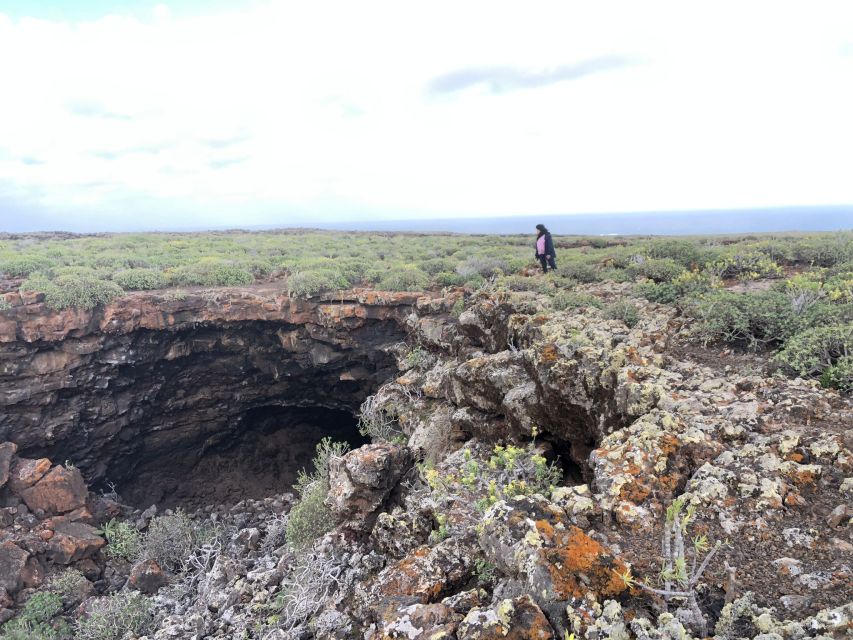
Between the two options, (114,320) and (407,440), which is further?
(114,320)

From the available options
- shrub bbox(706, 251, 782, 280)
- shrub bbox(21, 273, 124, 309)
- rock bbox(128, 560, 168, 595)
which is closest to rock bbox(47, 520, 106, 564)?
rock bbox(128, 560, 168, 595)

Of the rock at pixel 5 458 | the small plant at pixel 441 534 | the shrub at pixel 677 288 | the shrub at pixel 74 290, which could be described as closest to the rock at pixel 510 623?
the small plant at pixel 441 534

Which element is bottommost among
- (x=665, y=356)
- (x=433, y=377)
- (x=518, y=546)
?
(x=433, y=377)

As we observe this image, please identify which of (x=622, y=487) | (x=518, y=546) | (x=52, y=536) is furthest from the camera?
(x=52, y=536)

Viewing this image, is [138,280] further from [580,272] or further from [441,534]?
[441,534]

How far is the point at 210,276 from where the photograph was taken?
1483cm

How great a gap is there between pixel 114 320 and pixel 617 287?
41.5ft

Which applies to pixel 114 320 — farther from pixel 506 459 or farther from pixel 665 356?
pixel 665 356

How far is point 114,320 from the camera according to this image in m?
12.6

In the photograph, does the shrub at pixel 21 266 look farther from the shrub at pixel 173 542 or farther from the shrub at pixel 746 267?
the shrub at pixel 746 267

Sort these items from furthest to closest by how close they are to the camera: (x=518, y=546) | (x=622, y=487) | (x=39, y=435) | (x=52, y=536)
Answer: (x=39, y=435) → (x=52, y=536) → (x=622, y=487) → (x=518, y=546)

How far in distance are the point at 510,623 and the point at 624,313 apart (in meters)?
6.04

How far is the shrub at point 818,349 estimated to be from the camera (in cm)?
494

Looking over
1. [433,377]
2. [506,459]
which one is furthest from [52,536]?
[506,459]
